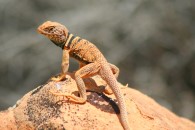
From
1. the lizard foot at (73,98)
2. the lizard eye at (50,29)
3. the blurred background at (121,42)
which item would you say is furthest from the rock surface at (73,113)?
the blurred background at (121,42)

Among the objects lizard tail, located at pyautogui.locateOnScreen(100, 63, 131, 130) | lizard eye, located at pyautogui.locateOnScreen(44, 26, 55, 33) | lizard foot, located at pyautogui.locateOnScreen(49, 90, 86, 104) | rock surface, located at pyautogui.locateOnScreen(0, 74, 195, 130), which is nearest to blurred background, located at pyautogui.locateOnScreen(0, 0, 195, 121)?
lizard eye, located at pyautogui.locateOnScreen(44, 26, 55, 33)

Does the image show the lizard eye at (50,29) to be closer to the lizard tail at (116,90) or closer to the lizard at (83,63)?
the lizard at (83,63)

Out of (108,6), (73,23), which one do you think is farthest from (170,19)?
(73,23)

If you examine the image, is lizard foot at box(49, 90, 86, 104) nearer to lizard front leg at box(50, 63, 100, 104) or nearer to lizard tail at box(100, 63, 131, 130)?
lizard front leg at box(50, 63, 100, 104)

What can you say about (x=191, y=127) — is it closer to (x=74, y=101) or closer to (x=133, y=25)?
(x=74, y=101)

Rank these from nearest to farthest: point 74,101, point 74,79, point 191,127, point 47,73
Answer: point 74,101 → point 74,79 → point 191,127 → point 47,73

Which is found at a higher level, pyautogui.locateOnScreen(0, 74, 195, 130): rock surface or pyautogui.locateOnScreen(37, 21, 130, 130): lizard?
pyautogui.locateOnScreen(37, 21, 130, 130): lizard
